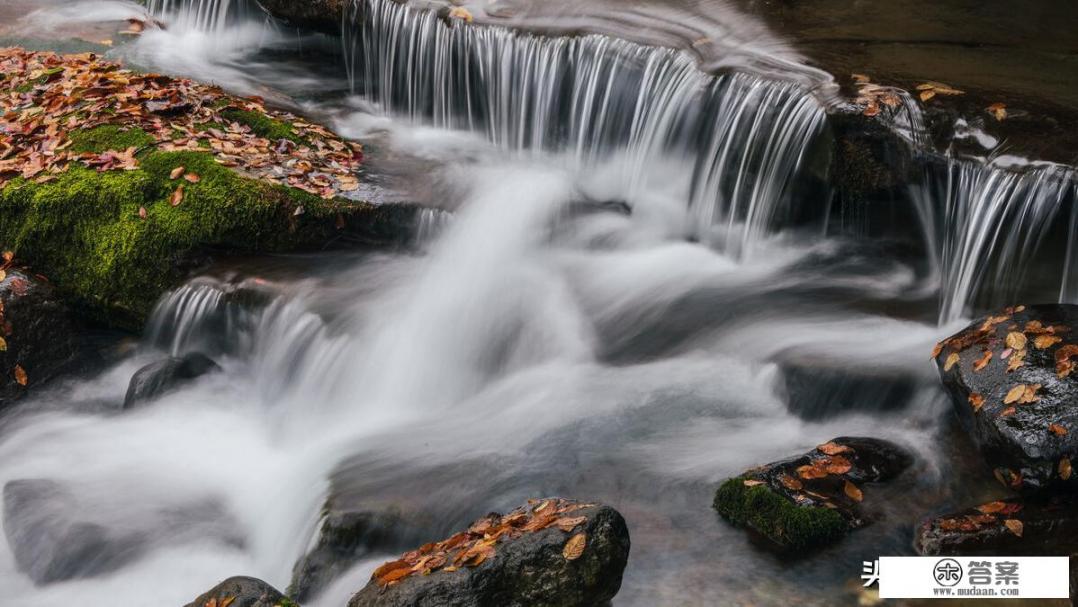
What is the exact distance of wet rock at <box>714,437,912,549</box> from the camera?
513cm

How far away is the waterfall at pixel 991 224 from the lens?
6.50 m

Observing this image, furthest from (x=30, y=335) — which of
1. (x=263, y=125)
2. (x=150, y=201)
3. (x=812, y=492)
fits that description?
(x=812, y=492)

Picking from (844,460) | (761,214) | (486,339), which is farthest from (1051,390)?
(486,339)

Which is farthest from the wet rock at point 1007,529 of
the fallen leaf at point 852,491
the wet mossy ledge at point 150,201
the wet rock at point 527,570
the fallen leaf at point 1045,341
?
the wet mossy ledge at point 150,201

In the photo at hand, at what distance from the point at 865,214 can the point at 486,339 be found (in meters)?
2.84

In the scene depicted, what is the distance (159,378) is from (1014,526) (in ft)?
17.5

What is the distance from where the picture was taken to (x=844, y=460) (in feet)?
18.2

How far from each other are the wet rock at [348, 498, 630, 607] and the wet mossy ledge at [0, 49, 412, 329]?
366 centimetres

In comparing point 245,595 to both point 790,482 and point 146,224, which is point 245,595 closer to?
point 790,482

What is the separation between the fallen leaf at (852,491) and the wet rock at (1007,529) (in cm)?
33

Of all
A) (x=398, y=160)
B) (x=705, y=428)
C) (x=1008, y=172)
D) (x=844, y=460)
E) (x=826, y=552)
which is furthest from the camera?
(x=398, y=160)

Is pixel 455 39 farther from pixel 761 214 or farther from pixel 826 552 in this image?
pixel 826 552

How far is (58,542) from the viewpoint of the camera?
5848 millimetres

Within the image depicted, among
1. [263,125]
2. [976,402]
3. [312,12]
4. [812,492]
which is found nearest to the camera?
[812,492]
